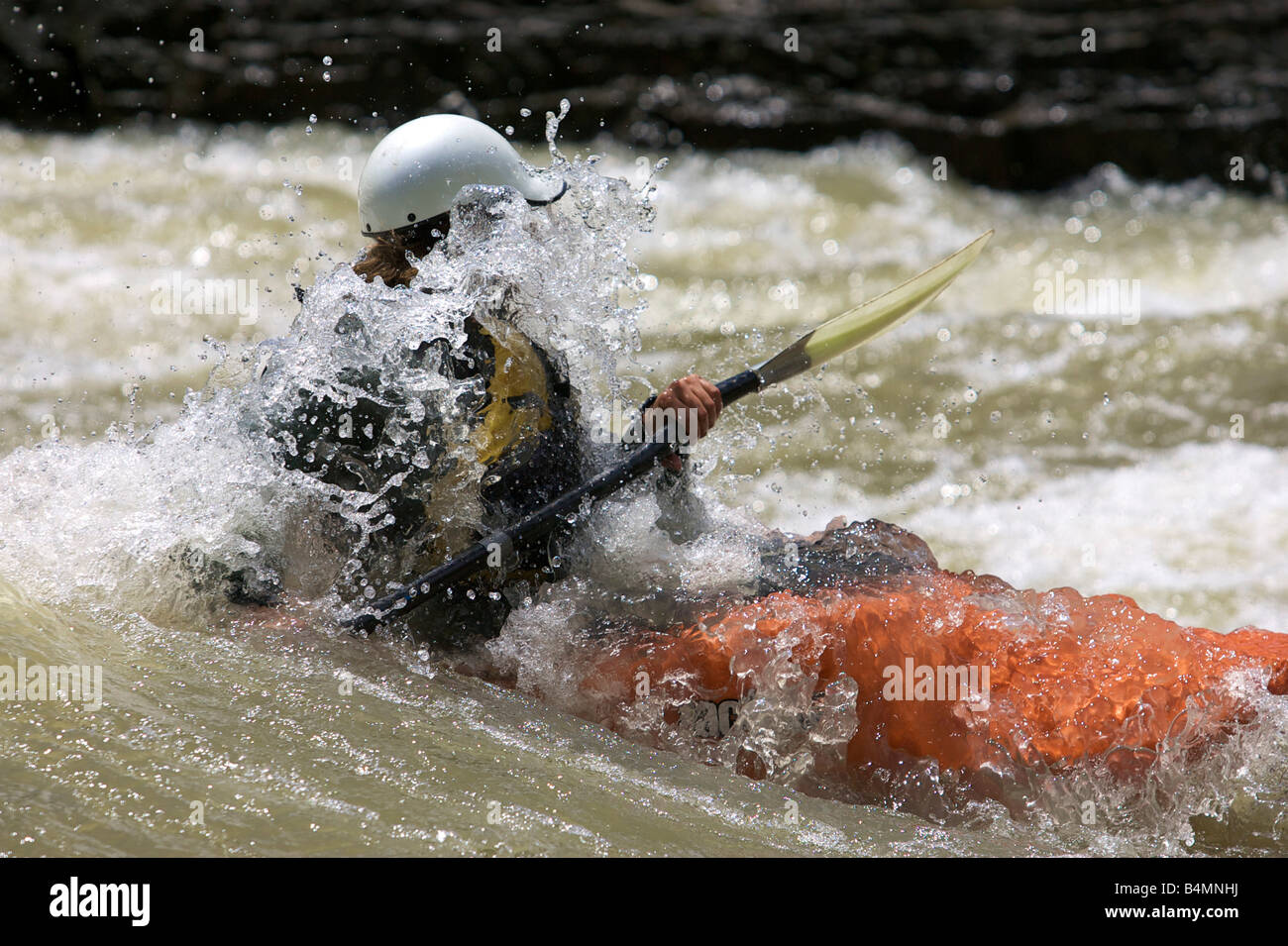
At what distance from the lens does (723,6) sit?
1020 centimetres

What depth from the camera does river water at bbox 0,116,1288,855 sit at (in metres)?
2.24

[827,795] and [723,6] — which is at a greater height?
[723,6]

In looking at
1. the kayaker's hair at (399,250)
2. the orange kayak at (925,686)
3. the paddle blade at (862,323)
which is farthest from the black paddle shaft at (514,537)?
the kayaker's hair at (399,250)

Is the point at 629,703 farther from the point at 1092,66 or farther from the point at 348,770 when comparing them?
the point at 1092,66

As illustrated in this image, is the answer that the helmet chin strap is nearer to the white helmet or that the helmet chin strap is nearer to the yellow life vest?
the white helmet

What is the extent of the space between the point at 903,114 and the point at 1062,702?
820 centimetres

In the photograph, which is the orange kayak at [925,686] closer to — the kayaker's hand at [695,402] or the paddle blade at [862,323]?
the kayaker's hand at [695,402]

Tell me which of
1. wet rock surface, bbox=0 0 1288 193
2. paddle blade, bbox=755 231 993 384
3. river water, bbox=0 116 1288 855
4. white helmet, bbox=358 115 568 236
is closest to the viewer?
river water, bbox=0 116 1288 855

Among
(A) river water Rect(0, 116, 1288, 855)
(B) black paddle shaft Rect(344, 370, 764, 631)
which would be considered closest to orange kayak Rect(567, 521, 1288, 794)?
(A) river water Rect(0, 116, 1288, 855)

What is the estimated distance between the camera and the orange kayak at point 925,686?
2502 mm

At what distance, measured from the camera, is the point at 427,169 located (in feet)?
9.39

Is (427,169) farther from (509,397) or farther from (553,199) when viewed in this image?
(509,397)

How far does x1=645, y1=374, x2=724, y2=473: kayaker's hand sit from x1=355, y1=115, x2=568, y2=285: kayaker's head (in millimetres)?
645

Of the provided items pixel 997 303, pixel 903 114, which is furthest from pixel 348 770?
pixel 903 114
